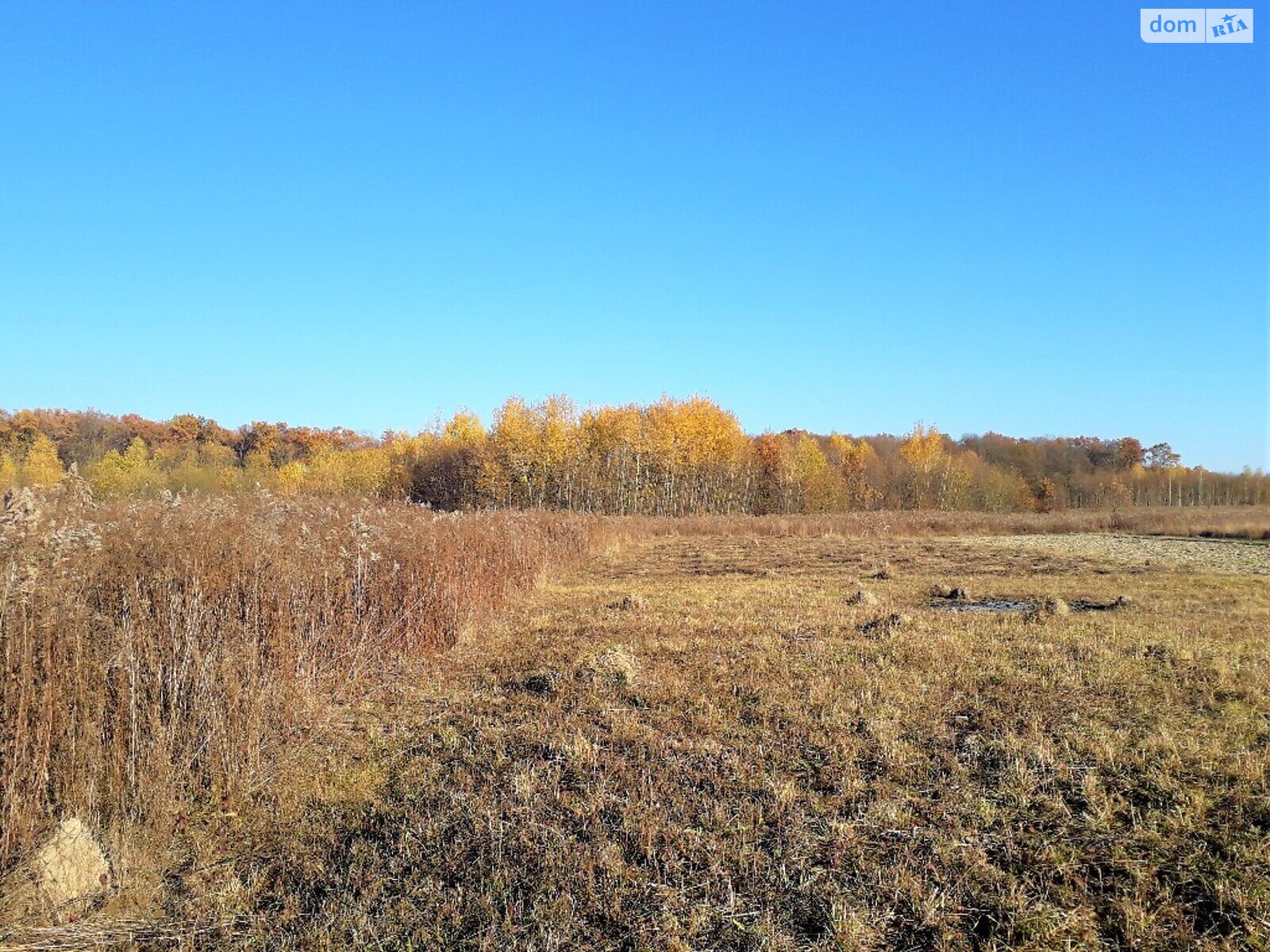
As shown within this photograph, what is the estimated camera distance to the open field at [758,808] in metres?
3.15

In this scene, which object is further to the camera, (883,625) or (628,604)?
(628,604)

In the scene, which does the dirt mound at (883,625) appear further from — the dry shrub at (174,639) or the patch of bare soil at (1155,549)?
the patch of bare soil at (1155,549)

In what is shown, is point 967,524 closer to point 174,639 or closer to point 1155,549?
point 1155,549

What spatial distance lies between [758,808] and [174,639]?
3824 mm

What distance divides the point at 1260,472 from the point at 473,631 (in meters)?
110

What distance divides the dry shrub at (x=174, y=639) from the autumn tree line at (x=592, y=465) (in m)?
21.0

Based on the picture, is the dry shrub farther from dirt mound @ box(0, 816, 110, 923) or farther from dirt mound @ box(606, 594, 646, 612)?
dirt mound @ box(606, 594, 646, 612)

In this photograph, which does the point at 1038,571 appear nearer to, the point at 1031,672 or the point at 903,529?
the point at 1031,672

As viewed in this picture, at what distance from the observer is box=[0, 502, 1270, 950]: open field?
3.15 metres

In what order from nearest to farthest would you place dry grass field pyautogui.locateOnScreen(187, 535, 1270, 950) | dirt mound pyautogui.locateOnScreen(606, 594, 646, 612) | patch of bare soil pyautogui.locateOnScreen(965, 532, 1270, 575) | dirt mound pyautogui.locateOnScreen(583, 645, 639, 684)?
1. dry grass field pyautogui.locateOnScreen(187, 535, 1270, 950)
2. dirt mound pyautogui.locateOnScreen(583, 645, 639, 684)
3. dirt mound pyautogui.locateOnScreen(606, 594, 646, 612)
4. patch of bare soil pyautogui.locateOnScreen(965, 532, 1270, 575)

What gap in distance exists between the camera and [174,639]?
14.8ft

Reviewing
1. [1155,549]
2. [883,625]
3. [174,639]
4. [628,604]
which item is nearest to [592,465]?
[1155,549]

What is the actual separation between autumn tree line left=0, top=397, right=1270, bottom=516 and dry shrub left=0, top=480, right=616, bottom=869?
68.8 feet

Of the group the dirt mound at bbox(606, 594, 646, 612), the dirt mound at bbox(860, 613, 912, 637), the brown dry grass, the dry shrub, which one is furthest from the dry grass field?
the brown dry grass
